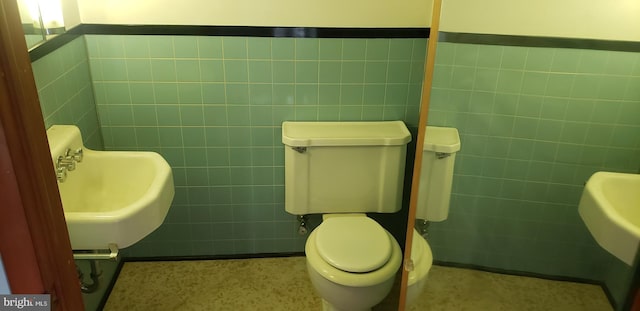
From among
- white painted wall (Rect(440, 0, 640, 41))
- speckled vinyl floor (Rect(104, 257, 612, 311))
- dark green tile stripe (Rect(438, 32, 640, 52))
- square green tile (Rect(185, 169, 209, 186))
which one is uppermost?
white painted wall (Rect(440, 0, 640, 41))

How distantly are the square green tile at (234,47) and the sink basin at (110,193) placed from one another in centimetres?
54

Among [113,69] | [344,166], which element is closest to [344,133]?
[344,166]

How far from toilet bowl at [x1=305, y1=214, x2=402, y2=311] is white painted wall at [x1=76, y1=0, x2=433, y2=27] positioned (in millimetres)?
885

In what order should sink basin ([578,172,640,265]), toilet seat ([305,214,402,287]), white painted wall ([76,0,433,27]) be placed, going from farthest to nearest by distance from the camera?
1. white painted wall ([76,0,433,27])
2. toilet seat ([305,214,402,287])
3. sink basin ([578,172,640,265])

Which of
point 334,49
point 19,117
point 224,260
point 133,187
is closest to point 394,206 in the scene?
point 334,49

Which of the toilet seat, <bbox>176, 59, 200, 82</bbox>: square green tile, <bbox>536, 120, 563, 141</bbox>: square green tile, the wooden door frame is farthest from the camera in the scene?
<bbox>176, 59, 200, 82</bbox>: square green tile

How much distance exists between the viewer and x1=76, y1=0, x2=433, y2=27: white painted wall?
200 cm

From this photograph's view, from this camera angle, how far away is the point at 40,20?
167 cm

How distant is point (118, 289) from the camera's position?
7.70 ft

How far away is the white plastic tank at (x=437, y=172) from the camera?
5.05 ft

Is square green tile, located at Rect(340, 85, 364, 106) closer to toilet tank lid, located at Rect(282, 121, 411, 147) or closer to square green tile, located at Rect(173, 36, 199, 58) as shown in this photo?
toilet tank lid, located at Rect(282, 121, 411, 147)

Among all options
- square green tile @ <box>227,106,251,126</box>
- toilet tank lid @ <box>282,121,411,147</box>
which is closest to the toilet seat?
toilet tank lid @ <box>282,121,411,147</box>

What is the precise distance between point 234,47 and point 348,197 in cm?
83

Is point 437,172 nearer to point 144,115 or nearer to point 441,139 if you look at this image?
point 441,139
